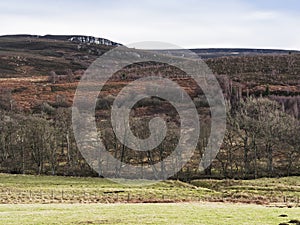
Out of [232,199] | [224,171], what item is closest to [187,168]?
[224,171]

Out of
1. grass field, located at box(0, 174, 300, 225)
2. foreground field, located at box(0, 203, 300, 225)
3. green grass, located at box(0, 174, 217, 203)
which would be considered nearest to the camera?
foreground field, located at box(0, 203, 300, 225)

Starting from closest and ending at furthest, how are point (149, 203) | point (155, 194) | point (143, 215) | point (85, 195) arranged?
point (143, 215), point (149, 203), point (85, 195), point (155, 194)

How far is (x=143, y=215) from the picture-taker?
29.5 metres

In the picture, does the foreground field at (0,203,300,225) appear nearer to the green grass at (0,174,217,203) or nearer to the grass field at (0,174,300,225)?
the grass field at (0,174,300,225)

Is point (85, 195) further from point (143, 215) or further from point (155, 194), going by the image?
point (143, 215)

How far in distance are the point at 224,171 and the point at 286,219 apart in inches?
1689

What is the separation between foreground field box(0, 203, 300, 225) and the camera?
26828 millimetres

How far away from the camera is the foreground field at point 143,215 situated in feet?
88.0

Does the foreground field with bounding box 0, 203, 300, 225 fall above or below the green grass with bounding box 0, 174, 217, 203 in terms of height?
above

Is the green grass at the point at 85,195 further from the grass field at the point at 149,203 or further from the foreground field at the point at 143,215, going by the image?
the foreground field at the point at 143,215

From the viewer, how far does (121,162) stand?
73688mm

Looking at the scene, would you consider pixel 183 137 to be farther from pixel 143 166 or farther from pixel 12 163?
pixel 12 163

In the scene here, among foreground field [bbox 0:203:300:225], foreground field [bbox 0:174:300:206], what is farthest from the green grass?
foreground field [bbox 0:203:300:225]

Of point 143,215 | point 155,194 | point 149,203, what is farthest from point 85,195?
point 143,215
